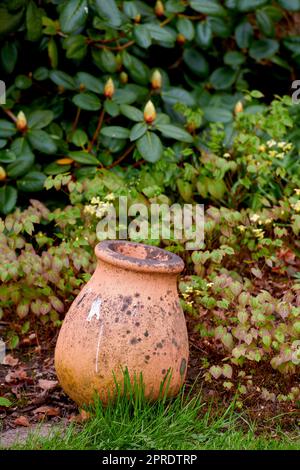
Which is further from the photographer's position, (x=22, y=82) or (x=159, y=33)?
(x=22, y=82)

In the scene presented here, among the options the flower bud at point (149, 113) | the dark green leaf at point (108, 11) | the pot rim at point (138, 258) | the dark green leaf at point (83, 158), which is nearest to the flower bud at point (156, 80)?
the flower bud at point (149, 113)

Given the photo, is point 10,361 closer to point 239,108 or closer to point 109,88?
point 109,88

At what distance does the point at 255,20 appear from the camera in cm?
593

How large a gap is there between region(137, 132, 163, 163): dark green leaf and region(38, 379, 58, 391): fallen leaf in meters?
1.61

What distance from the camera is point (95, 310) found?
319 cm

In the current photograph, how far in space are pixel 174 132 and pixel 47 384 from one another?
192 centimetres

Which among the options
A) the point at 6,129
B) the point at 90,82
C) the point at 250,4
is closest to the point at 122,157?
the point at 90,82

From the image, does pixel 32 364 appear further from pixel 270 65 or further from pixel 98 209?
pixel 270 65

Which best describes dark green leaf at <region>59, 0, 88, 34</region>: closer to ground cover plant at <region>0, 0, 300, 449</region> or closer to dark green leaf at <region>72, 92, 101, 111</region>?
ground cover plant at <region>0, 0, 300, 449</region>

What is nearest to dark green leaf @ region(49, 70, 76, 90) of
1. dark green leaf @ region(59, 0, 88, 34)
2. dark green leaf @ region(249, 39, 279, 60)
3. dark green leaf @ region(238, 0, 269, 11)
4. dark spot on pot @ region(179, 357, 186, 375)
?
dark green leaf @ region(59, 0, 88, 34)

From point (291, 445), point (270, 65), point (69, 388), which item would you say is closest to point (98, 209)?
point (69, 388)

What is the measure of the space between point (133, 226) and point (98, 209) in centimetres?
22

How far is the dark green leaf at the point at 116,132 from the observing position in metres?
4.96

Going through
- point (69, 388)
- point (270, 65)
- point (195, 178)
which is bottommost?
point (69, 388)
